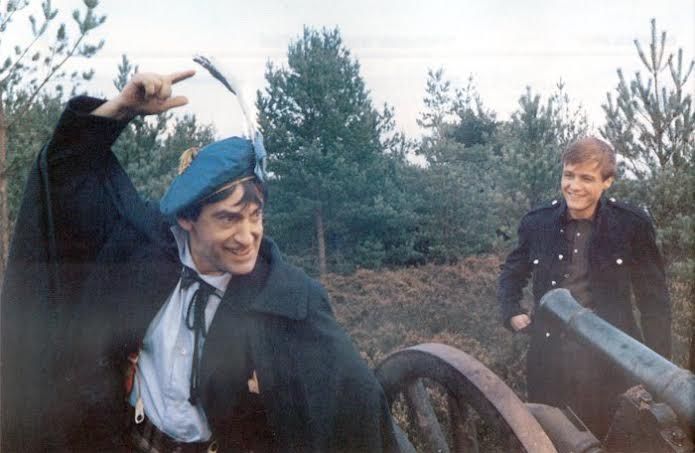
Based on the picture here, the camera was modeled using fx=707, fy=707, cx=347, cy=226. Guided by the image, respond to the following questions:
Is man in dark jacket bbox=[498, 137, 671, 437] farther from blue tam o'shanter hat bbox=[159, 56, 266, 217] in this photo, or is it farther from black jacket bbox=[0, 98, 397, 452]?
blue tam o'shanter hat bbox=[159, 56, 266, 217]

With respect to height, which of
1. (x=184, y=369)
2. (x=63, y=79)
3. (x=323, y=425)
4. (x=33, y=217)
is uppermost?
(x=63, y=79)

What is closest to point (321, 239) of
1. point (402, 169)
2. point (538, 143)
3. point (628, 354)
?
point (402, 169)

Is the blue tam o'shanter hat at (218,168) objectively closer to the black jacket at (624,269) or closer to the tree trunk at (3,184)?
the black jacket at (624,269)

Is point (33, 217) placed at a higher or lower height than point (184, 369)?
higher

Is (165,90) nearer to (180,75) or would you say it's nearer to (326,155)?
(180,75)

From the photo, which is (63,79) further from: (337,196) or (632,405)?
(337,196)

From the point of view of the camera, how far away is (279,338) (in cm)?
198

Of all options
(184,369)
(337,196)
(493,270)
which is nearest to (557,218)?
(184,369)

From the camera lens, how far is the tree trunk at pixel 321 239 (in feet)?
36.3

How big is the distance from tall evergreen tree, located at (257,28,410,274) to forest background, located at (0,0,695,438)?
0.03 meters

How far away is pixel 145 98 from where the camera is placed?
1.86m

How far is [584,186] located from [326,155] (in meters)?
6.30

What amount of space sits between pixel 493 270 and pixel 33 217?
327 inches

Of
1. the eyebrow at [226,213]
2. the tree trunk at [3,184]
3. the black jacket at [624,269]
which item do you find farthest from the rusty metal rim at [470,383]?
the tree trunk at [3,184]
